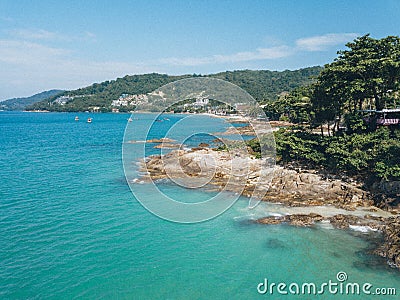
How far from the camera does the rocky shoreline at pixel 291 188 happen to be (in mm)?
15477

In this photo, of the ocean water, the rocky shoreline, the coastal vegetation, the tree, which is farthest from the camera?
the tree

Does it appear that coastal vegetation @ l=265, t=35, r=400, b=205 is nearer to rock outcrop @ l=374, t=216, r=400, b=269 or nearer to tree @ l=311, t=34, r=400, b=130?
tree @ l=311, t=34, r=400, b=130

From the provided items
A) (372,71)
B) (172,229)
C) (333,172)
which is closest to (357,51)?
(372,71)

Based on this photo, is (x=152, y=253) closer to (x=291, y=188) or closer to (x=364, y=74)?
(x=291, y=188)

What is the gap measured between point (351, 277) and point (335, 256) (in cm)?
144

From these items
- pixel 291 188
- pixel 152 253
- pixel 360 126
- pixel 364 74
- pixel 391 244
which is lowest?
pixel 152 253

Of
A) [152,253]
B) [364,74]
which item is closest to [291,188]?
[364,74]

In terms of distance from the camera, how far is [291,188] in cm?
2041

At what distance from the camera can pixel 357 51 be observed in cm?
2175

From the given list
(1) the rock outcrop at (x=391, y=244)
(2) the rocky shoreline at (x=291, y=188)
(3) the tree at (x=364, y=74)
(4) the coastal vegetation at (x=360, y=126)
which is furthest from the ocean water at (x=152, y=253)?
(3) the tree at (x=364, y=74)

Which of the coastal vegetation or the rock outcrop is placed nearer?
the rock outcrop

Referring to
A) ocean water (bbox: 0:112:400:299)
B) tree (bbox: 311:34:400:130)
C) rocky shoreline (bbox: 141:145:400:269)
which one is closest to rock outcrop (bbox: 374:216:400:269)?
rocky shoreline (bbox: 141:145:400:269)

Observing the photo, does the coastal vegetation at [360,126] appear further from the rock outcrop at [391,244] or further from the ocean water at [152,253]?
the ocean water at [152,253]

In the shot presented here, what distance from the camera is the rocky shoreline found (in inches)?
609
